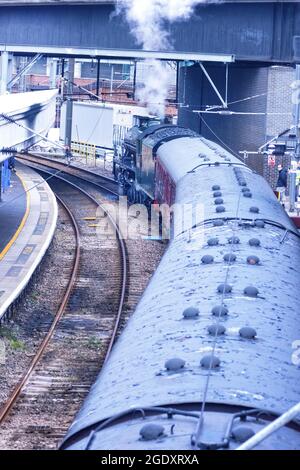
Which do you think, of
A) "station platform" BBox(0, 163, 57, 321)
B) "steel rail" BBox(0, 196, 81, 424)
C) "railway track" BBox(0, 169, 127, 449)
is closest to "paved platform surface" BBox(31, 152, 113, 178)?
"station platform" BBox(0, 163, 57, 321)

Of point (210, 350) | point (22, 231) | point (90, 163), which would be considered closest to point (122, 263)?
point (22, 231)

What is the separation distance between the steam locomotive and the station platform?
6291 millimetres

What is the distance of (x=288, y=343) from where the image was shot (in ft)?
19.8

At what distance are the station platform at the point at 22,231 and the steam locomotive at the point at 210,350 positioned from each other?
248 inches

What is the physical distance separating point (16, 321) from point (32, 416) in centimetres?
448

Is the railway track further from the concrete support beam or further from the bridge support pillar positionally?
the concrete support beam

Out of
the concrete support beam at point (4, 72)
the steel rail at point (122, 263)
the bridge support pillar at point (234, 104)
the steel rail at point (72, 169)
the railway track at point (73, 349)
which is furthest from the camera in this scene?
the steel rail at point (72, 169)

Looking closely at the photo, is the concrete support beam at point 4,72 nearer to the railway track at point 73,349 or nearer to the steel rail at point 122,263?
the steel rail at point 122,263

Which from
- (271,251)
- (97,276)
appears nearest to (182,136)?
(97,276)

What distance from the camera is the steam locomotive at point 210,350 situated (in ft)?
15.1

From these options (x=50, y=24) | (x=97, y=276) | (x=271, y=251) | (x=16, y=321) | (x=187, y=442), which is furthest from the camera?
(x=50, y=24)

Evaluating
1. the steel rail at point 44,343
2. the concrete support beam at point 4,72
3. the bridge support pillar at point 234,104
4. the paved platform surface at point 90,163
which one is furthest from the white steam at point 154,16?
the paved platform surface at point 90,163

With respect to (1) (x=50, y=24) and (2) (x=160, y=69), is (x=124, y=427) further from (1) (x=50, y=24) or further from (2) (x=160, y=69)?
(2) (x=160, y=69)

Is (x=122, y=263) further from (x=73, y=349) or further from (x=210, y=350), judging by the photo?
(x=210, y=350)
